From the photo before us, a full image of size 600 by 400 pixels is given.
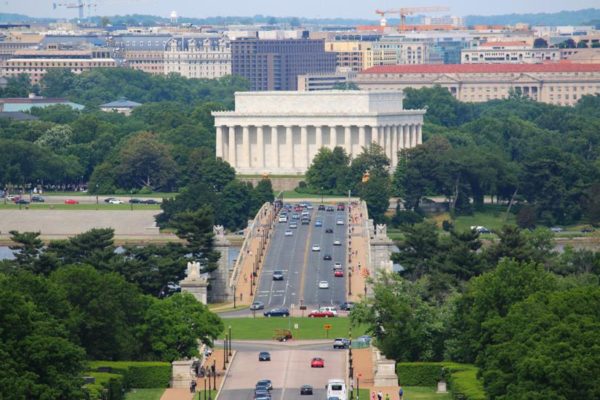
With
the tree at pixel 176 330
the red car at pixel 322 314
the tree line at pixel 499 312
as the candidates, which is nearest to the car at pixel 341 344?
the tree line at pixel 499 312

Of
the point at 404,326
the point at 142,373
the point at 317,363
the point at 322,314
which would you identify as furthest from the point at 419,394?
the point at 322,314

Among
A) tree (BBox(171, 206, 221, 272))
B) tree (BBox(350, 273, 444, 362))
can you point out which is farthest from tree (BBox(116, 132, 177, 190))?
tree (BBox(350, 273, 444, 362))

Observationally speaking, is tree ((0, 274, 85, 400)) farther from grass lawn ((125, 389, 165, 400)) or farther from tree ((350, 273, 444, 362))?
tree ((350, 273, 444, 362))

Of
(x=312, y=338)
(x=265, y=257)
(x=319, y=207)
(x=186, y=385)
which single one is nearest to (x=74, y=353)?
(x=186, y=385)

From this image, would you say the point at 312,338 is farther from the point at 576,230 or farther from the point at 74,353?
the point at 576,230

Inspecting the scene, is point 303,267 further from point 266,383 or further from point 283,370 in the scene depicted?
point 266,383
